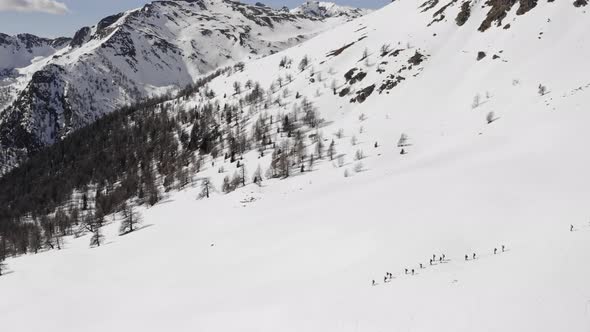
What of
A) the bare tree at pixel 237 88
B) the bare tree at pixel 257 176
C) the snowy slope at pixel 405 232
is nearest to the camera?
the snowy slope at pixel 405 232

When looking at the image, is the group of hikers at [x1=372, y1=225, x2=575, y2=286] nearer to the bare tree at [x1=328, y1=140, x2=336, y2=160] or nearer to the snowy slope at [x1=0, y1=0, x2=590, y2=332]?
the snowy slope at [x1=0, y1=0, x2=590, y2=332]

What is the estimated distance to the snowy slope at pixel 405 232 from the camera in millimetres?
26438

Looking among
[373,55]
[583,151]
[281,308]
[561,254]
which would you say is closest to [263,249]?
[281,308]

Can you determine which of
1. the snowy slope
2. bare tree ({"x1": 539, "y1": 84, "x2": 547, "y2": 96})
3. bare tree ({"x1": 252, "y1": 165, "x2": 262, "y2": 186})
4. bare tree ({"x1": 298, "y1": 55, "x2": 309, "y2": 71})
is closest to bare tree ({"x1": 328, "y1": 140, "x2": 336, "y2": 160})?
the snowy slope

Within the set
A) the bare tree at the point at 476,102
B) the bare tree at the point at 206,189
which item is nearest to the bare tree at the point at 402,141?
the bare tree at the point at 476,102

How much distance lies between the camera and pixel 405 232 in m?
42.6

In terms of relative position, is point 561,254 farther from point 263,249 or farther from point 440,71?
point 440,71

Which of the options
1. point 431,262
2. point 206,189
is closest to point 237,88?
point 206,189

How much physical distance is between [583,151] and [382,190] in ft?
85.1

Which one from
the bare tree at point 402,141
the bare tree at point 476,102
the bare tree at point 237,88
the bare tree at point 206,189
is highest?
the bare tree at point 237,88

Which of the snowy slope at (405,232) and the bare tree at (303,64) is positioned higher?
the bare tree at (303,64)

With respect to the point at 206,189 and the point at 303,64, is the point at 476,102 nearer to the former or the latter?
the point at 206,189

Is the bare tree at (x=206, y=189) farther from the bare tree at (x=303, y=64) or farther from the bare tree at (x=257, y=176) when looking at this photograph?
the bare tree at (x=303, y=64)

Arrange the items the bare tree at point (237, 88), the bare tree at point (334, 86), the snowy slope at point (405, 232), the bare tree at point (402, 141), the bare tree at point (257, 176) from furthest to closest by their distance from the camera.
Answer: the bare tree at point (237, 88) → the bare tree at point (334, 86) → the bare tree at point (257, 176) → the bare tree at point (402, 141) → the snowy slope at point (405, 232)
